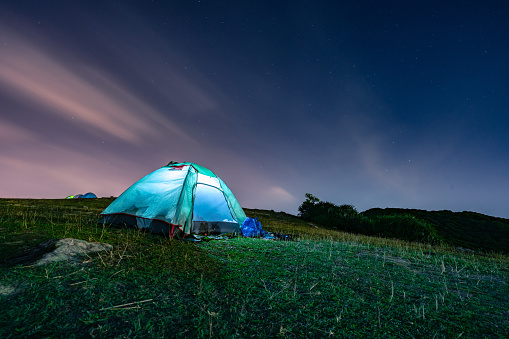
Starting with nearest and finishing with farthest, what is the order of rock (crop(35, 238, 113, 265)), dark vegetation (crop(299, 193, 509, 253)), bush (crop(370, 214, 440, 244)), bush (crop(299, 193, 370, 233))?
rock (crop(35, 238, 113, 265)) → bush (crop(370, 214, 440, 244)) → dark vegetation (crop(299, 193, 509, 253)) → bush (crop(299, 193, 370, 233))

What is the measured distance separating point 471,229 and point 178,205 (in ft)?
95.6

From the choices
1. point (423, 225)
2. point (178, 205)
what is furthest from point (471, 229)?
point (178, 205)

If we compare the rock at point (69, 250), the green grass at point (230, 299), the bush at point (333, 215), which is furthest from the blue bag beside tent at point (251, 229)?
the bush at point (333, 215)

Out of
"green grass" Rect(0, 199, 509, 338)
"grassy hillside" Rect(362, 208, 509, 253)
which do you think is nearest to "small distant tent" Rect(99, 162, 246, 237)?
"green grass" Rect(0, 199, 509, 338)

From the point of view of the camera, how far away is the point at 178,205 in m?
7.10

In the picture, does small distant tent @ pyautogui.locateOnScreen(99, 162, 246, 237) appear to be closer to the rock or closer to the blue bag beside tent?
the blue bag beside tent

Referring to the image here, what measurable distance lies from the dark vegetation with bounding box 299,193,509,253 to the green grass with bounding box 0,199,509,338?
46.4 feet

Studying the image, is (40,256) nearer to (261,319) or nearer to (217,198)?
(261,319)

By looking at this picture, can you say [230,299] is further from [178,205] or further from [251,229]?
[251,229]

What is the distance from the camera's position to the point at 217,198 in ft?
29.7

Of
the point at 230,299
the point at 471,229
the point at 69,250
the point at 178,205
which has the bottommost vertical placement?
the point at 230,299

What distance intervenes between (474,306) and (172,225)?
6751 millimetres

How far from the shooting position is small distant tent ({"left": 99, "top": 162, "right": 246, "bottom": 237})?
6.92 metres

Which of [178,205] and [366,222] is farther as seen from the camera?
[366,222]
